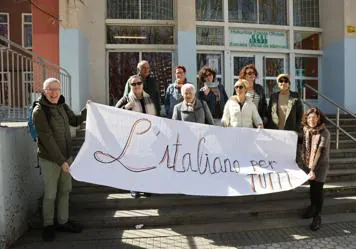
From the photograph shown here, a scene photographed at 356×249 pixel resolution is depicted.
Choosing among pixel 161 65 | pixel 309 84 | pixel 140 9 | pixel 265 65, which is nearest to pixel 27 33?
pixel 140 9

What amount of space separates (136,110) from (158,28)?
7012 millimetres

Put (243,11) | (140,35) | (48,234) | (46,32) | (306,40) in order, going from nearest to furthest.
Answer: (48,234) → (46,32) → (140,35) → (243,11) → (306,40)

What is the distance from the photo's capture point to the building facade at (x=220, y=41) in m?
11.6

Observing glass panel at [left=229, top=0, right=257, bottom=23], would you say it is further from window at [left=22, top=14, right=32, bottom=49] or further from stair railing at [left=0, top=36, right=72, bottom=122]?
window at [left=22, top=14, right=32, bottom=49]

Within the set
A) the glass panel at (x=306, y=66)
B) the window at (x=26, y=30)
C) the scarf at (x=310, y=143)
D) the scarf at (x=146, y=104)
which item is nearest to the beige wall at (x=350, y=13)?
the glass panel at (x=306, y=66)

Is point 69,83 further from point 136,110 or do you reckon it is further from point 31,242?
point 31,242

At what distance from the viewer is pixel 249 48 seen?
508 inches

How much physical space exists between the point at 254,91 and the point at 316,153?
1.44m

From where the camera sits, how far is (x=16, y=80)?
5.84 metres

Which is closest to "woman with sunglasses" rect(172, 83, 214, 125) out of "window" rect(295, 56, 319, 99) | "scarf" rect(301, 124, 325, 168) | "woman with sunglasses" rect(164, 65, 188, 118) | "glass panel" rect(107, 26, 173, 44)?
"woman with sunglasses" rect(164, 65, 188, 118)

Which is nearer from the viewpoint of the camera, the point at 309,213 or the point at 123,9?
the point at 309,213

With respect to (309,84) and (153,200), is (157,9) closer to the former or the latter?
(309,84)

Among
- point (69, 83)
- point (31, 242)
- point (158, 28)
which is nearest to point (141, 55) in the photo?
point (158, 28)

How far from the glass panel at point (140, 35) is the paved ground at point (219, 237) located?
24.9 ft
